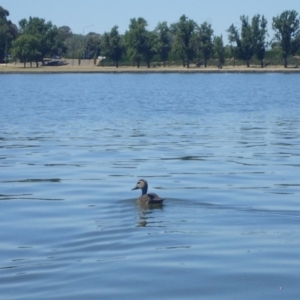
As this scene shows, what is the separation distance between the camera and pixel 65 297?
9961mm

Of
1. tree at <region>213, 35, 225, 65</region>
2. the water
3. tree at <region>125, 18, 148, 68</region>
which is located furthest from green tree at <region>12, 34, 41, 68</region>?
the water

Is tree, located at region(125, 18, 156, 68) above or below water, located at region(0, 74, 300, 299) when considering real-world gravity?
above

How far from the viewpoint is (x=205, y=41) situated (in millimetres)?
137875

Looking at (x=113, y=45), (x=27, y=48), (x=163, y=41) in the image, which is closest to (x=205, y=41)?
(x=163, y=41)

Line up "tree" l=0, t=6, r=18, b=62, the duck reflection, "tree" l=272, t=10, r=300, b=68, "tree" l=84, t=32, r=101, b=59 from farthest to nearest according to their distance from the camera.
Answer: "tree" l=84, t=32, r=101, b=59 → "tree" l=0, t=6, r=18, b=62 → "tree" l=272, t=10, r=300, b=68 → the duck reflection

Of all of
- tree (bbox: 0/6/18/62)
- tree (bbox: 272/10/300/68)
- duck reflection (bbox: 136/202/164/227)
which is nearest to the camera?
duck reflection (bbox: 136/202/164/227)

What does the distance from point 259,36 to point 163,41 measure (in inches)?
696

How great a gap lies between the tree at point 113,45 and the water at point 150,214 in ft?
367

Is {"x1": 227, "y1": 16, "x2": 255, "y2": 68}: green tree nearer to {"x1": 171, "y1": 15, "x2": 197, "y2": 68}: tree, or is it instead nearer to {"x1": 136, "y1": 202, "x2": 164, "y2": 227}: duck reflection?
{"x1": 171, "y1": 15, "x2": 197, "y2": 68}: tree

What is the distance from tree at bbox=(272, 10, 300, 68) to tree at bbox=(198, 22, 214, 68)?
11.0 m

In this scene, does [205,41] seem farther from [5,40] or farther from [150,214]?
[150,214]

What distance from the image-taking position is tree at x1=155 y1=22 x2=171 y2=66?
465ft

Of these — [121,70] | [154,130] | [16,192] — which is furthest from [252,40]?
[16,192]

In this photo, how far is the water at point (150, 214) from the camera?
10555 millimetres
